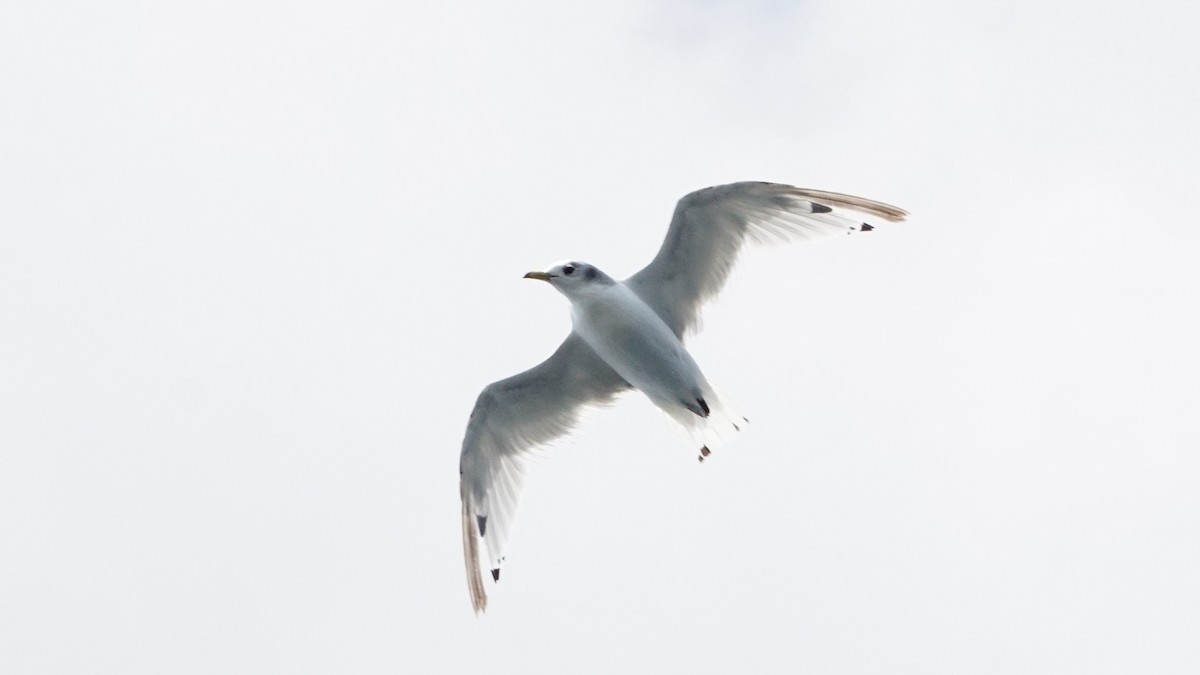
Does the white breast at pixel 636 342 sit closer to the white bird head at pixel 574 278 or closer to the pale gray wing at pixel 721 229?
the white bird head at pixel 574 278

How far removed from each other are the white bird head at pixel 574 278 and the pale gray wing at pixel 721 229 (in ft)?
1.74

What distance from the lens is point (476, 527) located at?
49.8ft

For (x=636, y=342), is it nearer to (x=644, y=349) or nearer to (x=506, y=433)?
(x=644, y=349)

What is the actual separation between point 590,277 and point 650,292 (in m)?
0.74

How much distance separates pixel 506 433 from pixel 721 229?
9.19 feet

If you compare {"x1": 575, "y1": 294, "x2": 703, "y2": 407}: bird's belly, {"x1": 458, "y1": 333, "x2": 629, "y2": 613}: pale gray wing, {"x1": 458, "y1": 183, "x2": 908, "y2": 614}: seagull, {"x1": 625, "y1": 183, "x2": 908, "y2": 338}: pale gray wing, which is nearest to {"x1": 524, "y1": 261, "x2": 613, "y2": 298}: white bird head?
{"x1": 458, "y1": 183, "x2": 908, "y2": 614}: seagull

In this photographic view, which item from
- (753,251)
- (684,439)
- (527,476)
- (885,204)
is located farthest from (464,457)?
(885,204)

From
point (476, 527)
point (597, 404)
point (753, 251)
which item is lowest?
point (476, 527)

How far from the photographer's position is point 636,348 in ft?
44.5

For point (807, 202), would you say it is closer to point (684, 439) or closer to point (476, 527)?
point (684, 439)

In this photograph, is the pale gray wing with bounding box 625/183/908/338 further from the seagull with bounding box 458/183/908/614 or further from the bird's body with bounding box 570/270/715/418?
the bird's body with bounding box 570/270/715/418

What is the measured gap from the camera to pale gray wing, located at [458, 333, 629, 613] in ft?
48.5

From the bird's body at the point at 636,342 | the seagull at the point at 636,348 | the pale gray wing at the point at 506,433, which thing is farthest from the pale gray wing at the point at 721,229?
the pale gray wing at the point at 506,433

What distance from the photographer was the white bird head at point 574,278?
13.8 m
